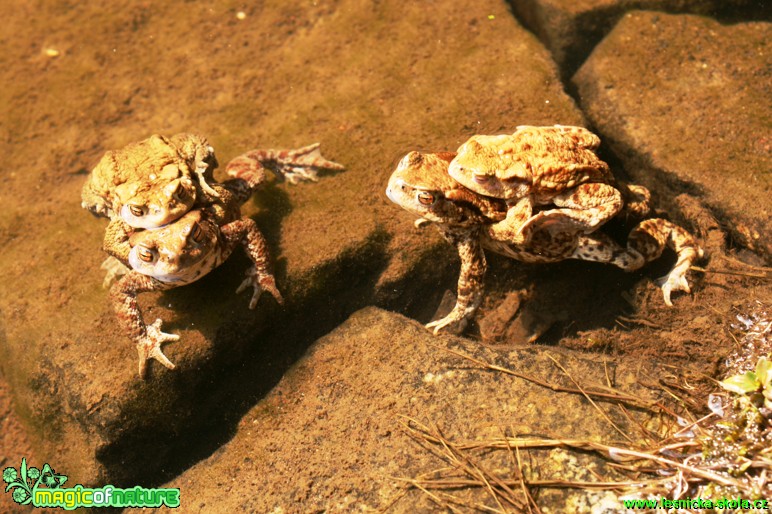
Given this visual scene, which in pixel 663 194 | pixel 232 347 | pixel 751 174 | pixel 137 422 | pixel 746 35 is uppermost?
pixel 746 35

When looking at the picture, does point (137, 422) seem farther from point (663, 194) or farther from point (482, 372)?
point (663, 194)

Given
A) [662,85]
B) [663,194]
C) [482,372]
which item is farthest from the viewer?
[662,85]

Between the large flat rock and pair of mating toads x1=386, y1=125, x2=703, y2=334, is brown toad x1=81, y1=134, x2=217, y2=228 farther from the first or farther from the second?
pair of mating toads x1=386, y1=125, x2=703, y2=334

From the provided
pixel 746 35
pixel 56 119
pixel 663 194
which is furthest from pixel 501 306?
pixel 56 119

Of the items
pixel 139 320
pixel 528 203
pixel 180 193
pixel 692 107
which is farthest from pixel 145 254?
pixel 692 107

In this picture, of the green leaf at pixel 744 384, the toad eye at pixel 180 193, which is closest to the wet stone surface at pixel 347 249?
the green leaf at pixel 744 384

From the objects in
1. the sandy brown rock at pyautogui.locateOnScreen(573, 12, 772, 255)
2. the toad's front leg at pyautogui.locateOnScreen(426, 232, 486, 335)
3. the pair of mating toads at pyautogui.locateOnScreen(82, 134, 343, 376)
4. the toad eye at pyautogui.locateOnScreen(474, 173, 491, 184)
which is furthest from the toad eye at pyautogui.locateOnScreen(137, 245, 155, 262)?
the sandy brown rock at pyautogui.locateOnScreen(573, 12, 772, 255)

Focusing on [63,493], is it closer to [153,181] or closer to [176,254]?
[176,254]
